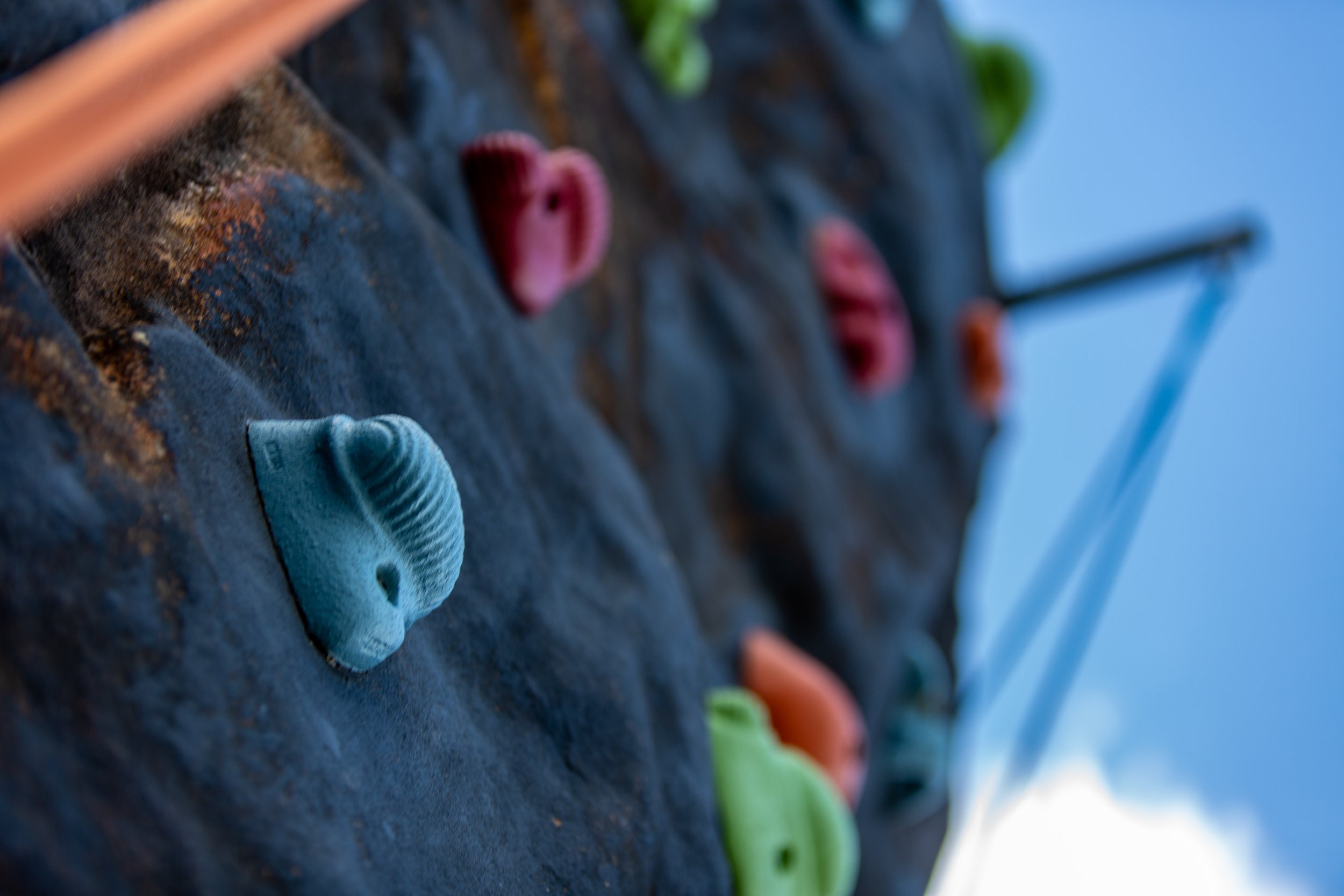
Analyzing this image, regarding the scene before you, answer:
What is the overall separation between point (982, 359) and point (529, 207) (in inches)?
114

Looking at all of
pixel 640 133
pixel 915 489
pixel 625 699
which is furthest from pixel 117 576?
pixel 915 489

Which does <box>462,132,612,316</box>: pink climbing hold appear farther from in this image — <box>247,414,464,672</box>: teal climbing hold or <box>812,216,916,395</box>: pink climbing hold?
<box>812,216,916,395</box>: pink climbing hold

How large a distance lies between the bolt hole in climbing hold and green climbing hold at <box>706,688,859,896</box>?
800 millimetres

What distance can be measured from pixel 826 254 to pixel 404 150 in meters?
2.08

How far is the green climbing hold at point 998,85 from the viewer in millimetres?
5039

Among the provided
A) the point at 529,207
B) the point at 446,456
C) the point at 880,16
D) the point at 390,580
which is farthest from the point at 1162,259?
the point at 390,580

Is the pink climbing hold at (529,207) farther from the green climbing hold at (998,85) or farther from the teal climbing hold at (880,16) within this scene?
the green climbing hold at (998,85)

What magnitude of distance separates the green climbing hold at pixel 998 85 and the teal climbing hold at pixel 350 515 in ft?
14.6

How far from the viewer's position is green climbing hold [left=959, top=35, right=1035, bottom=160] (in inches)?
198

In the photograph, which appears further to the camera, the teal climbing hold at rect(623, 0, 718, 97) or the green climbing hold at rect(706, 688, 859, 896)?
the teal climbing hold at rect(623, 0, 718, 97)

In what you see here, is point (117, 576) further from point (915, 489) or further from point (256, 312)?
point (915, 489)

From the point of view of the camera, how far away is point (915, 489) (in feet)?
13.2

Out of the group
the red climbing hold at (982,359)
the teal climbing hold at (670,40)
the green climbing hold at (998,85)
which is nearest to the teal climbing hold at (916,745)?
the red climbing hold at (982,359)

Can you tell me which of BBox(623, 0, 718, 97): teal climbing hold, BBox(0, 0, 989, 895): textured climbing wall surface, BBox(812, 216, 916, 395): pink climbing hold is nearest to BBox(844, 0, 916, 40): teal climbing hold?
BBox(812, 216, 916, 395): pink climbing hold
